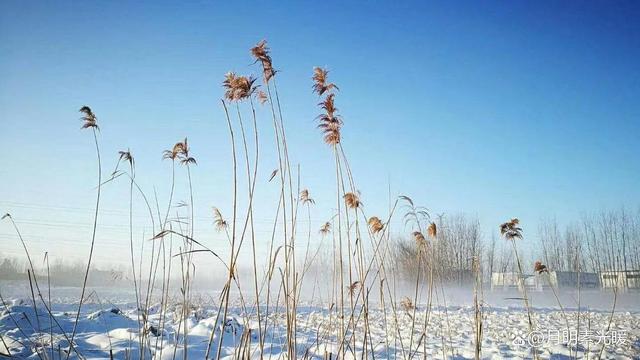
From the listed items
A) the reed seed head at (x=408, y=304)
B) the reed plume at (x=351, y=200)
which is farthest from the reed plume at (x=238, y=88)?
the reed seed head at (x=408, y=304)

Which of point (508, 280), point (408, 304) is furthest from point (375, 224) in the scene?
point (508, 280)

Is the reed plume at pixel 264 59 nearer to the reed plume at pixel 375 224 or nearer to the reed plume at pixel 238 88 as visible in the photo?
the reed plume at pixel 238 88

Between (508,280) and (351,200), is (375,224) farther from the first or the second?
(508,280)

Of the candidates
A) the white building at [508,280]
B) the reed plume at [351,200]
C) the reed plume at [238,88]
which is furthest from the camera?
the white building at [508,280]

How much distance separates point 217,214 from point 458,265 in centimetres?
3662

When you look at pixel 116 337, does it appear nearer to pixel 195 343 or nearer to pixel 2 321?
pixel 195 343

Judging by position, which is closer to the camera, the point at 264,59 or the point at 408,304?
the point at 264,59

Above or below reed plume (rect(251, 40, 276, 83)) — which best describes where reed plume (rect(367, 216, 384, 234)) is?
below

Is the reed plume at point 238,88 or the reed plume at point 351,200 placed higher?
the reed plume at point 238,88

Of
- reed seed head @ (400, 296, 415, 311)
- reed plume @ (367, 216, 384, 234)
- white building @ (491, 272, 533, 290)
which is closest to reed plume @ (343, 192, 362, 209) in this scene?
reed plume @ (367, 216, 384, 234)

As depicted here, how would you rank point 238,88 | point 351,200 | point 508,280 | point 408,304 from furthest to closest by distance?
point 508,280
point 408,304
point 351,200
point 238,88

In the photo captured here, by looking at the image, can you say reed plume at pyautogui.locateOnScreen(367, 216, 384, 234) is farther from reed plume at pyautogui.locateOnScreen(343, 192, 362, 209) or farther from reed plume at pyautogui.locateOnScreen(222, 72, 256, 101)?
reed plume at pyautogui.locateOnScreen(222, 72, 256, 101)

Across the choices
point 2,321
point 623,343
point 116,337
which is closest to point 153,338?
point 116,337

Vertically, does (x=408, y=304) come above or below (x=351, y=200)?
below
